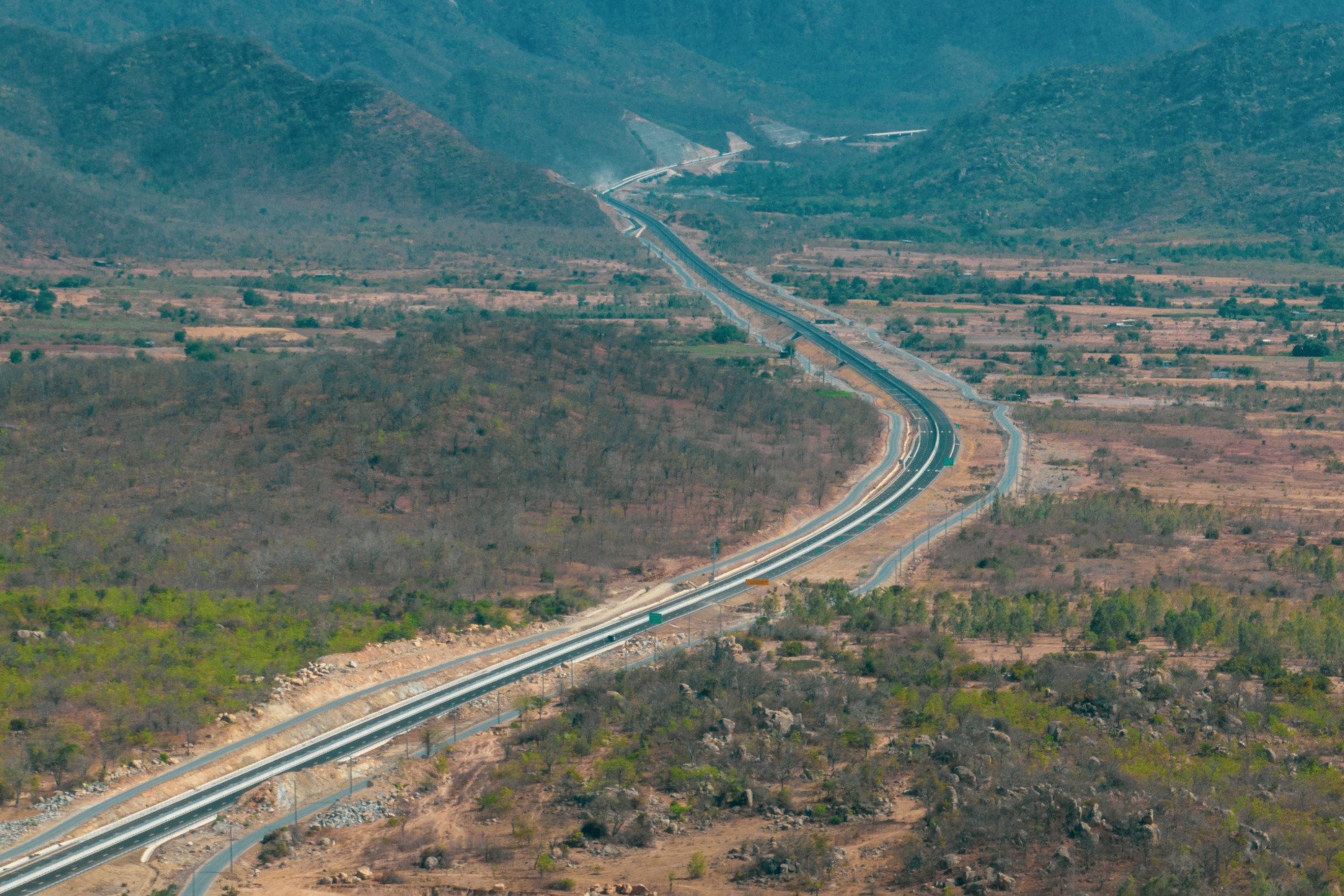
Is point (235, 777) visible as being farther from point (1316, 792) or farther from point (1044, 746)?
point (1316, 792)

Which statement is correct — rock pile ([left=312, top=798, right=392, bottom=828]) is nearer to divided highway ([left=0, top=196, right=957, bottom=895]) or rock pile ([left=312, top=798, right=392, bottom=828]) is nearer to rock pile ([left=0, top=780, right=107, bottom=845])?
divided highway ([left=0, top=196, right=957, bottom=895])

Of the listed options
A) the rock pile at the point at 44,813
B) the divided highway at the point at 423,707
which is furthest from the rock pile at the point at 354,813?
the rock pile at the point at 44,813

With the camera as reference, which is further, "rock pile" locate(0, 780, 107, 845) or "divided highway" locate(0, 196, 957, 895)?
"rock pile" locate(0, 780, 107, 845)

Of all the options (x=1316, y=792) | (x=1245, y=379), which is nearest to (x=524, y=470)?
(x=1316, y=792)

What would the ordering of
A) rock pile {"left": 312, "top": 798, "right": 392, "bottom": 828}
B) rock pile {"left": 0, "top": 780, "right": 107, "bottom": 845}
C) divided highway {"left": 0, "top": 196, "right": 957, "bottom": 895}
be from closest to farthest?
1. divided highway {"left": 0, "top": 196, "right": 957, "bottom": 895}
2. rock pile {"left": 0, "top": 780, "right": 107, "bottom": 845}
3. rock pile {"left": 312, "top": 798, "right": 392, "bottom": 828}

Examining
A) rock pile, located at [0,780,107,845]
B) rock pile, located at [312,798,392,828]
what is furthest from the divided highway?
rock pile, located at [312,798,392,828]

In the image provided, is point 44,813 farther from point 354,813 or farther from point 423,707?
point 423,707

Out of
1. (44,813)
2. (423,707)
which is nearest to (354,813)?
(423,707)

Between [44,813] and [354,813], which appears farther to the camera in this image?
[354,813]
